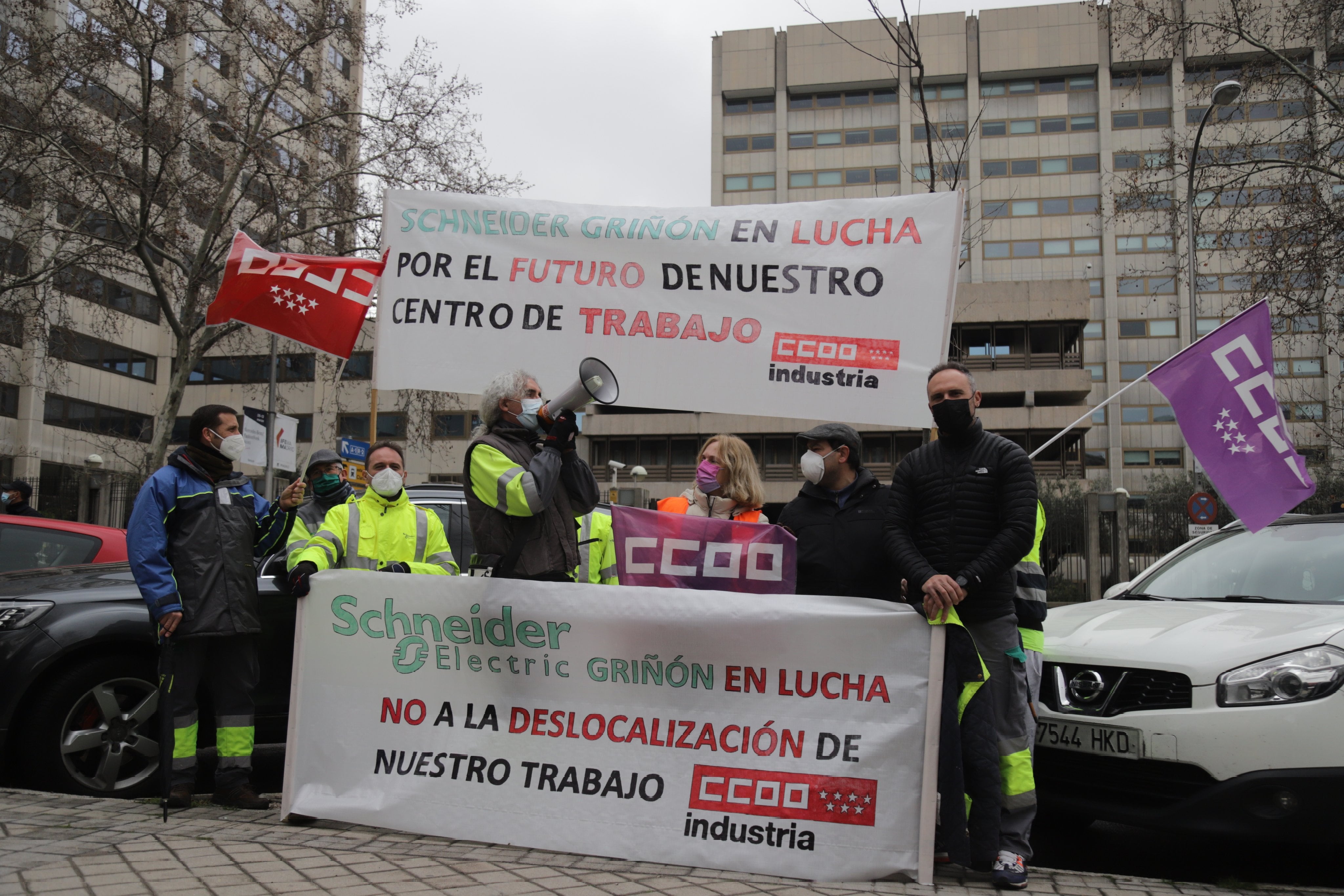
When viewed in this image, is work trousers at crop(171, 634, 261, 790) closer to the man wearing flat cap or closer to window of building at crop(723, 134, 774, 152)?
the man wearing flat cap

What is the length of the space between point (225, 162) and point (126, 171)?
107 inches

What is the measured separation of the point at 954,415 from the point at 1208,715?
1477 millimetres

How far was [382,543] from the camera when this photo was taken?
5109 millimetres

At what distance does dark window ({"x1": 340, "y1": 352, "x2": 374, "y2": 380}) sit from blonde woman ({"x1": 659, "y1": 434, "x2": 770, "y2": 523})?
38554 mm

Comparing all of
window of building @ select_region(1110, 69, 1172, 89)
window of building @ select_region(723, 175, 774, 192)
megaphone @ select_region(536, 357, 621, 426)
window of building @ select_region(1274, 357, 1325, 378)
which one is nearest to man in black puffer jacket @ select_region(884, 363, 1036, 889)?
megaphone @ select_region(536, 357, 621, 426)

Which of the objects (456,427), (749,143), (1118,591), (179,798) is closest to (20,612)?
(179,798)

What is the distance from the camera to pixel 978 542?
4.13m

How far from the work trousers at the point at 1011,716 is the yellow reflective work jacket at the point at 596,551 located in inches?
93.7

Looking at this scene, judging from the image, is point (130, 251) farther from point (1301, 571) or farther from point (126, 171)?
point (1301, 571)

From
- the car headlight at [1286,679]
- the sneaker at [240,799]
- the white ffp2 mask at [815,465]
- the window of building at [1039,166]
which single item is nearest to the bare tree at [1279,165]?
the car headlight at [1286,679]

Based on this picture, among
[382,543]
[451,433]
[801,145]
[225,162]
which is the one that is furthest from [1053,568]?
[801,145]

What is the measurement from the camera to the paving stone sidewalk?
11.6 feet

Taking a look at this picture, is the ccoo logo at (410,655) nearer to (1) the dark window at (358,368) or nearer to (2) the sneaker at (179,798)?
(2) the sneaker at (179,798)

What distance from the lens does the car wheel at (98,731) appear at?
16.4 ft
